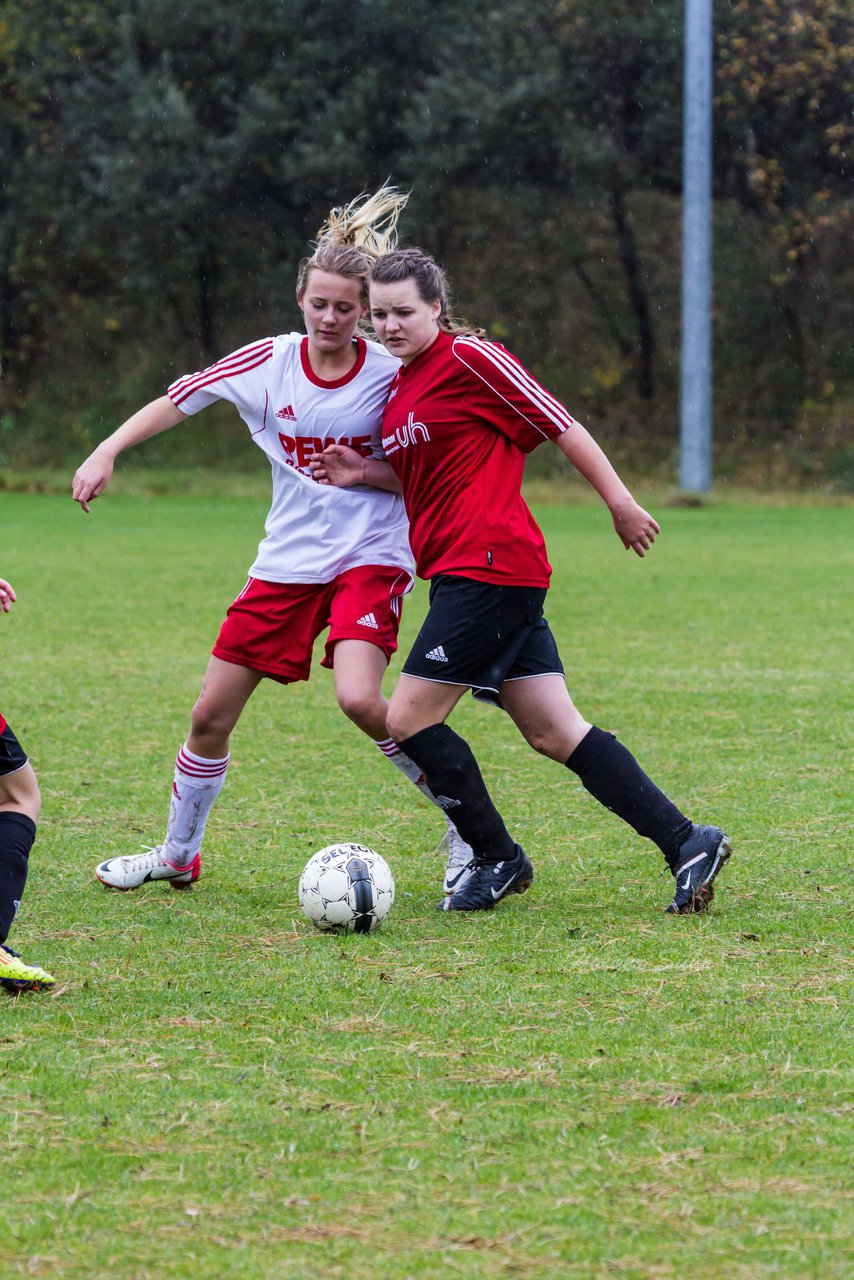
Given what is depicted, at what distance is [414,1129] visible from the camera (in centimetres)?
276

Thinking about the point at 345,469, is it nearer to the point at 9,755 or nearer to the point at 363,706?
the point at 363,706

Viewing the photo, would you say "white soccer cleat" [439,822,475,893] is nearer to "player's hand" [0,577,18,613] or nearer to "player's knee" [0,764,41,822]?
"player's knee" [0,764,41,822]

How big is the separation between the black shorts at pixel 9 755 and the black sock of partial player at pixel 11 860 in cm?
10

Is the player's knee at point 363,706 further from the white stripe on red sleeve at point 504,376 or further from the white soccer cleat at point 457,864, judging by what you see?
the white stripe on red sleeve at point 504,376

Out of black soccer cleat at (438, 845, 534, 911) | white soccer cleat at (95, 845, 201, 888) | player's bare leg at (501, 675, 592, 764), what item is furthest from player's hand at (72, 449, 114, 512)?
black soccer cleat at (438, 845, 534, 911)

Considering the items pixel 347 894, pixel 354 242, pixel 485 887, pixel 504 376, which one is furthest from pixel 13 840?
pixel 354 242

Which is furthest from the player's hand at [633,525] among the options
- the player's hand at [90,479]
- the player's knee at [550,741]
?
the player's hand at [90,479]

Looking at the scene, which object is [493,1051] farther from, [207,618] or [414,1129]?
[207,618]

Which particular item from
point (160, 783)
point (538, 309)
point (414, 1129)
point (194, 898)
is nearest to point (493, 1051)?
point (414, 1129)

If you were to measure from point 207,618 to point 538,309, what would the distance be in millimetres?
22028

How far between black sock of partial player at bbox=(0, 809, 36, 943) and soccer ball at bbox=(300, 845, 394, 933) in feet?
2.75

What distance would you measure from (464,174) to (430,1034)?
2930cm

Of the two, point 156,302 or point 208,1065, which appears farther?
point 156,302

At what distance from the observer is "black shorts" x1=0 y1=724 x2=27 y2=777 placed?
11.7 ft
